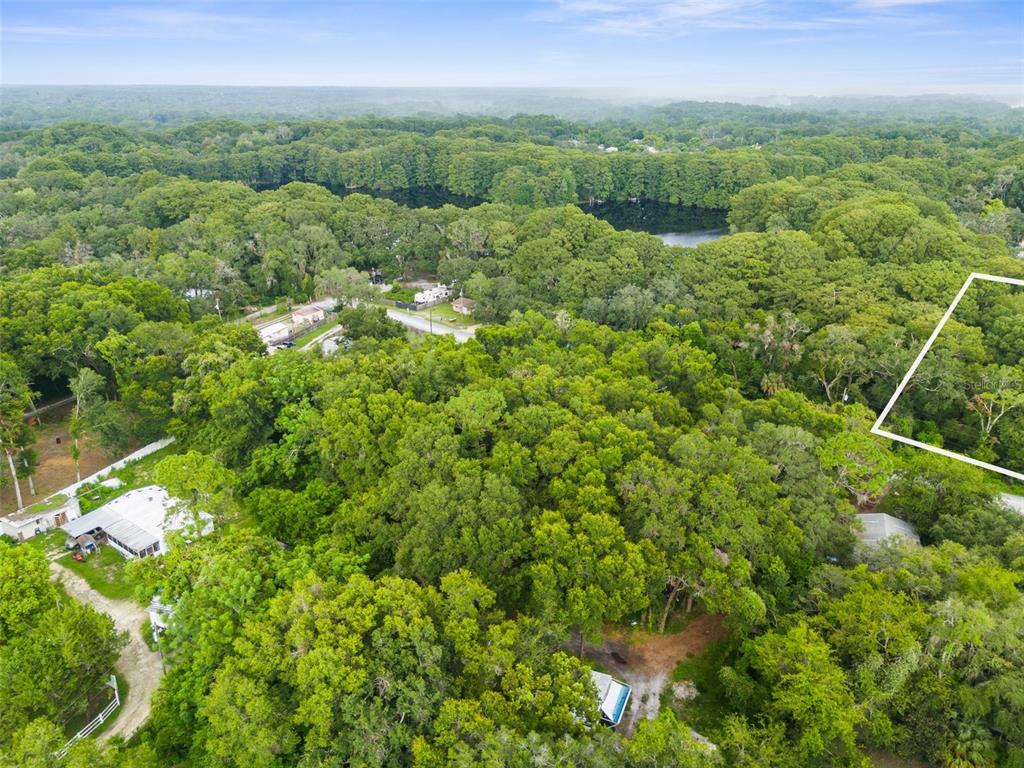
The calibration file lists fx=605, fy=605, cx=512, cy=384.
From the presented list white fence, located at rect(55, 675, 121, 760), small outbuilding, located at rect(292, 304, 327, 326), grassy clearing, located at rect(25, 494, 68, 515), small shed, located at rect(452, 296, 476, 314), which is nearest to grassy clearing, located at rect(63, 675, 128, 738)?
white fence, located at rect(55, 675, 121, 760)

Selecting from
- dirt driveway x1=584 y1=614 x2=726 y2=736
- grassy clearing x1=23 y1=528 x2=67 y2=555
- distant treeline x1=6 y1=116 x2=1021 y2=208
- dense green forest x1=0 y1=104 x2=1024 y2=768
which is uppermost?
distant treeline x1=6 y1=116 x2=1021 y2=208

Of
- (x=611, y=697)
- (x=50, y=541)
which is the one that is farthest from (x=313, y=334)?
(x=611, y=697)

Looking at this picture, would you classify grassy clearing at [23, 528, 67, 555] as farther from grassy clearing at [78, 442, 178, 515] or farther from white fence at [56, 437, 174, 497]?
white fence at [56, 437, 174, 497]

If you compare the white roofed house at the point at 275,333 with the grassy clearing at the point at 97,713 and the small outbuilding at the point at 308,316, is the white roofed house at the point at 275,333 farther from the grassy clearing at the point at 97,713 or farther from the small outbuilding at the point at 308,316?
Result: the grassy clearing at the point at 97,713

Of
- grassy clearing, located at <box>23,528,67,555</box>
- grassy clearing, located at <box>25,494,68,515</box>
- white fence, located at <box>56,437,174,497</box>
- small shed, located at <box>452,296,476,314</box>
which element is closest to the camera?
grassy clearing, located at <box>23,528,67,555</box>

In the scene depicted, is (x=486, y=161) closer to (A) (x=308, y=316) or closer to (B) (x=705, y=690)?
(A) (x=308, y=316)

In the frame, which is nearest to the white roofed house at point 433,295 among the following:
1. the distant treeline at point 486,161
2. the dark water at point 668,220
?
the dark water at point 668,220
